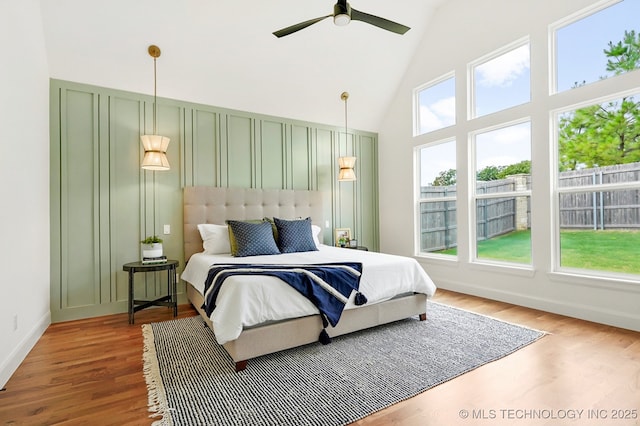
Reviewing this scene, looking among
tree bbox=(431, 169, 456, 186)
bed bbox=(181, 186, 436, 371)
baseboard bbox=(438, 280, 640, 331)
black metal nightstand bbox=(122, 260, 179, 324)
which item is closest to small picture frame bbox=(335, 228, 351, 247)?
bed bbox=(181, 186, 436, 371)

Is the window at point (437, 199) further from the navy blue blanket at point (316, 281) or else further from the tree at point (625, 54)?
the navy blue blanket at point (316, 281)

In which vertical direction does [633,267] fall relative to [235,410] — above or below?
above

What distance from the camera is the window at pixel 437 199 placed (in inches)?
191

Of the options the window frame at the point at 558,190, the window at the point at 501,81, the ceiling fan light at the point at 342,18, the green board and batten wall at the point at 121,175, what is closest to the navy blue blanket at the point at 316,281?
the green board and batten wall at the point at 121,175

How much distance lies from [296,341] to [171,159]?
112 inches

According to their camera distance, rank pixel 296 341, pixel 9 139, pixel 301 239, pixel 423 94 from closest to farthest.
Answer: pixel 9 139
pixel 296 341
pixel 301 239
pixel 423 94

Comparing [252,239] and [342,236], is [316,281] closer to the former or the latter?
[252,239]

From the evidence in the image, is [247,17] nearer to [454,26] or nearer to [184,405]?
[454,26]

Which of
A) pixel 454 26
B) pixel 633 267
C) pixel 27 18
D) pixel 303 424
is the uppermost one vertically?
pixel 454 26

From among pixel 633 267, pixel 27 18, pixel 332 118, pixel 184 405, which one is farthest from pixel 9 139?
pixel 633 267

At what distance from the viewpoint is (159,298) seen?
401 cm

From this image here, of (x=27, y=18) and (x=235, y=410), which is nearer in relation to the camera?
(x=235, y=410)

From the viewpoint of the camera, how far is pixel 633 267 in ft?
10.3

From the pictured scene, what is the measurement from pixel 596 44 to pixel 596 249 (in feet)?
6.87
